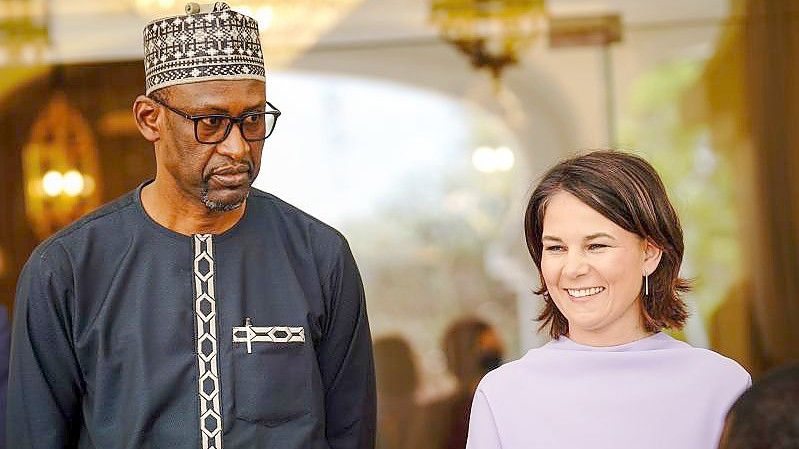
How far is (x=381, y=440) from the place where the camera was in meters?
6.95

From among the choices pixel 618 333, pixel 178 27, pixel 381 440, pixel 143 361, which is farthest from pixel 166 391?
pixel 381 440

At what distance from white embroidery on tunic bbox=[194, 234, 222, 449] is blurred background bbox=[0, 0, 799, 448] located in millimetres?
3882

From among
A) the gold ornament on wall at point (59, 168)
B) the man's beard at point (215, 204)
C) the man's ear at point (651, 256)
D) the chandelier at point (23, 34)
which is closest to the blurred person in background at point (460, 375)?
the gold ornament on wall at point (59, 168)

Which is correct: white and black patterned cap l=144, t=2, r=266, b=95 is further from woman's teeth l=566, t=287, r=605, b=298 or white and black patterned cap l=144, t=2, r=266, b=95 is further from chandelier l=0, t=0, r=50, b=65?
chandelier l=0, t=0, r=50, b=65

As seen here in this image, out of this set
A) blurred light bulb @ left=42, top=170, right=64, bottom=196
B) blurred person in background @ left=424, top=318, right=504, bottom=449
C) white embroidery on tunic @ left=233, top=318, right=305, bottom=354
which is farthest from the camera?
blurred light bulb @ left=42, top=170, right=64, bottom=196

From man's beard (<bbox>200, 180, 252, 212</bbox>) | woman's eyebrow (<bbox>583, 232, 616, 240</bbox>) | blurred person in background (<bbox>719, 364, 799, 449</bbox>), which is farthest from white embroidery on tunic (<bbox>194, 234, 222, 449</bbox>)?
blurred person in background (<bbox>719, 364, 799, 449</bbox>)

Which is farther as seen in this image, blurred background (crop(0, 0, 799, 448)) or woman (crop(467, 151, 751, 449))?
blurred background (crop(0, 0, 799, 448))

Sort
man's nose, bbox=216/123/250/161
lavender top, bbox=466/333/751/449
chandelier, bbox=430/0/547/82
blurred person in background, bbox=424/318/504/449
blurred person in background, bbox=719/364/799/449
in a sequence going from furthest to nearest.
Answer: chandelier, bbox=430/0/547/82 < blurred person in background, bbox=424/318/504/449 < man's nose, bbox=216/123/250/161 < lavender top, bbox=466/333/751/449 < blurred person in background, bbox=719/364/799/449

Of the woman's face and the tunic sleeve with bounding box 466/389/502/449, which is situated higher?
the woman's face

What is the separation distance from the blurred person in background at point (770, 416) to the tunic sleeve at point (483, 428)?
3.25 feet

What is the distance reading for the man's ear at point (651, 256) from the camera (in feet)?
9.62

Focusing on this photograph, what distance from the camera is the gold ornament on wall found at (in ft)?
23.4

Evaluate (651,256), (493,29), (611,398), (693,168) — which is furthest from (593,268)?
(493,29)

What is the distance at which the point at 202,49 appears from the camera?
9.73 feet
